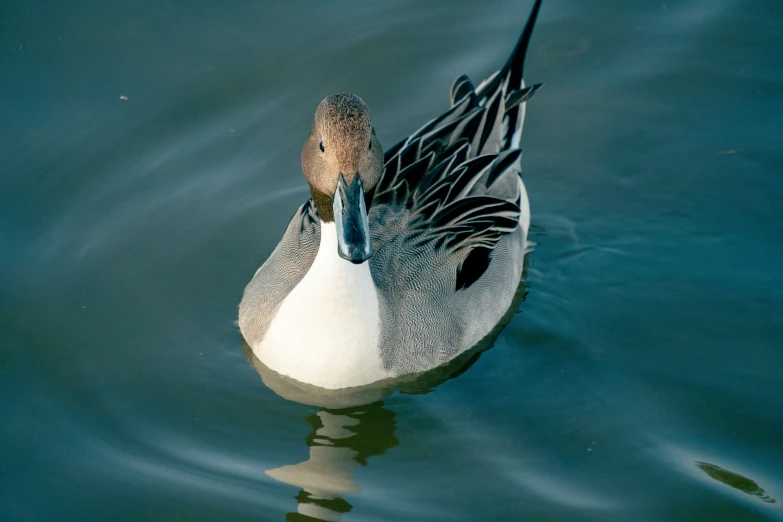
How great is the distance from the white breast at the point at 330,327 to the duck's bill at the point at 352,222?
1.42 feet

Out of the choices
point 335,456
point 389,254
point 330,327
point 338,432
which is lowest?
point 335,456

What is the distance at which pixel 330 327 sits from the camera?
5055 mm

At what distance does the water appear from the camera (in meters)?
4.80

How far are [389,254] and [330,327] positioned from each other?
564 millimetres

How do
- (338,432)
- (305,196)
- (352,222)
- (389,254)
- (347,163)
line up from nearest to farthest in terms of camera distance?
(352,222), (347,163), (338,432), (389,254), (305,196)

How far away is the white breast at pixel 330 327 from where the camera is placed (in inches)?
197

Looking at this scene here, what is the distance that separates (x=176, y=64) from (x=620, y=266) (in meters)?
3.65

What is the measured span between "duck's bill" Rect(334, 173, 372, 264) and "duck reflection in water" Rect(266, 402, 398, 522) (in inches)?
45.1

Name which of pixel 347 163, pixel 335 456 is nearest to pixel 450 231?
pixel 347 163

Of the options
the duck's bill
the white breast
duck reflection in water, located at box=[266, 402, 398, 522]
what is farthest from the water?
the duck's bill

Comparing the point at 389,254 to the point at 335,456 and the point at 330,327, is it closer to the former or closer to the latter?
the point at 330,327

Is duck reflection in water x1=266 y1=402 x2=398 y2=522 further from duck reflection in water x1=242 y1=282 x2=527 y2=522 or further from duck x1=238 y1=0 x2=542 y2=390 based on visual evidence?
duck x1=238 y1=0 x2=542 y2=390

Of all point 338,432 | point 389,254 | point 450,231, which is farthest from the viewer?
point 450,231

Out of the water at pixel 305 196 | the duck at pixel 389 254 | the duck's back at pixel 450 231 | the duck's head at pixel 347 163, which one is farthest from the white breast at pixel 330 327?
the duck's head at pixel 347 163
